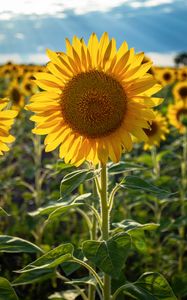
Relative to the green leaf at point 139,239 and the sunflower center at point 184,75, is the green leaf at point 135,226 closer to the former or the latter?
the green leaf at point 139,239

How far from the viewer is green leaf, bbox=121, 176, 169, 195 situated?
2.17 meters

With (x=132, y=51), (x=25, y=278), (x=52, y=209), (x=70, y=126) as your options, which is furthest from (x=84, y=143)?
(x=25, y=278)

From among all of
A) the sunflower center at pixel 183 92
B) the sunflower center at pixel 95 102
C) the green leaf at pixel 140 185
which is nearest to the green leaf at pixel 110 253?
the green leaf at pixel 140 185

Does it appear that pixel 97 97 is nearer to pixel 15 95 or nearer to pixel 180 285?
pixel 180 285

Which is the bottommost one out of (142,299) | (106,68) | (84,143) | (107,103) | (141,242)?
(142,299)

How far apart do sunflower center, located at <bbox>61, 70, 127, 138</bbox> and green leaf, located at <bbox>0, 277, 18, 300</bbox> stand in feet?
2.41

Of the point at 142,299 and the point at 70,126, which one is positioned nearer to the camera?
the point at 142,299

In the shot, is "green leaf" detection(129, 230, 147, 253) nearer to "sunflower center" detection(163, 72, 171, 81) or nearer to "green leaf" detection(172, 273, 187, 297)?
"green leaf" detection(172, 273, 187, 297)

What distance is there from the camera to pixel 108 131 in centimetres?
230

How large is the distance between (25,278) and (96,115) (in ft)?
2.52

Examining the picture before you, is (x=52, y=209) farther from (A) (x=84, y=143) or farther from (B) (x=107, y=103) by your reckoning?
(B) (x=107, y=103)

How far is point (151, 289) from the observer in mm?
2270

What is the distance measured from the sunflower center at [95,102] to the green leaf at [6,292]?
28.9 inches

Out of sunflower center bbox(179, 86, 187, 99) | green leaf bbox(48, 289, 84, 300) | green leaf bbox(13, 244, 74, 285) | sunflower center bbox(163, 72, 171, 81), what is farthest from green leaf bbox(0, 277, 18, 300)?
sunflower center bbox(163, 72, 171, 81)
